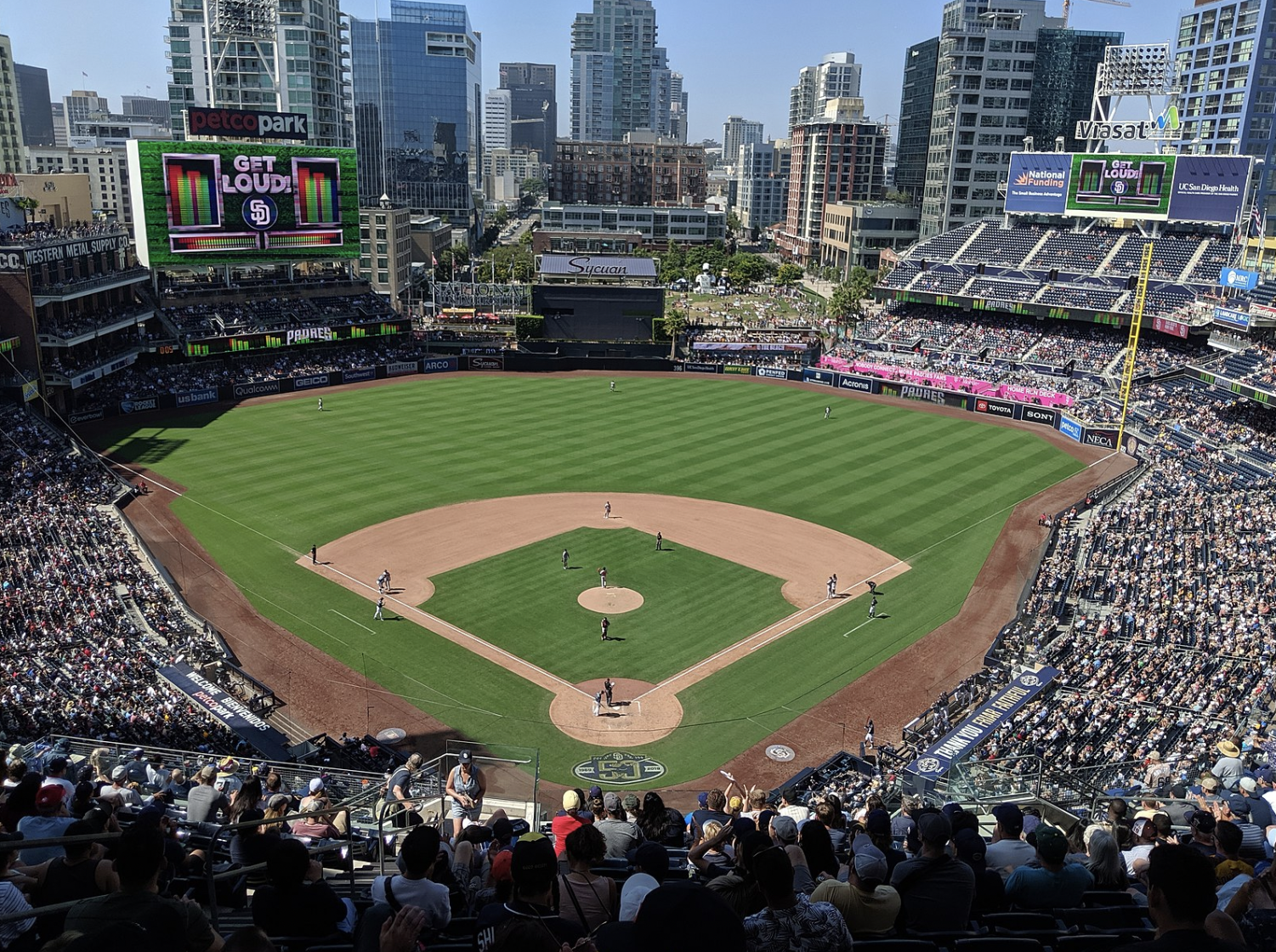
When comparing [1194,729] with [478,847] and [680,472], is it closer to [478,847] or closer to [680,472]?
[478,847]

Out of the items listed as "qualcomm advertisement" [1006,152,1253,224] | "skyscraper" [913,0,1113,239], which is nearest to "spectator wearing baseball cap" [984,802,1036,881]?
"qualcomm advertisement" [1006,152,1253,224]

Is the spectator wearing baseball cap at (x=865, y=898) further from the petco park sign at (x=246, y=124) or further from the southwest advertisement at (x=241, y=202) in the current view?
the petco park sign at (x=246, y=124)

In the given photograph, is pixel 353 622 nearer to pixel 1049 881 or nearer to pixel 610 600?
pixel 610 600

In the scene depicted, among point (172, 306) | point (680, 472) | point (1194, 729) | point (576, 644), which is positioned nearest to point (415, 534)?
point (576, 644)

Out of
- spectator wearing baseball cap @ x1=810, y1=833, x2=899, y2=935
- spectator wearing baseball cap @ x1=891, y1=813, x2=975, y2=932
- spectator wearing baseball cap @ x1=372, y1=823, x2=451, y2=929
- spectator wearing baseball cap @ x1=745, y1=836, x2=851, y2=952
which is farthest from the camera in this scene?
spectator wearing baseball cap @ x1=891, y1=813, x2=975, y2=932

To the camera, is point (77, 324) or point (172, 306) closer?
point (77, 324)

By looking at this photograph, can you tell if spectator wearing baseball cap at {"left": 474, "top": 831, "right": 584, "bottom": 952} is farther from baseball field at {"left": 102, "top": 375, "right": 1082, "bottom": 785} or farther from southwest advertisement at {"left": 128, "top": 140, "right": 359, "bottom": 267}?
southwest advertisement at {"left": 128, "top": 140, "right": 359, "bottom": 267}

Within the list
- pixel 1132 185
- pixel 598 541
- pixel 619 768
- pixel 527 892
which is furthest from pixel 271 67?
pixel 527 892
